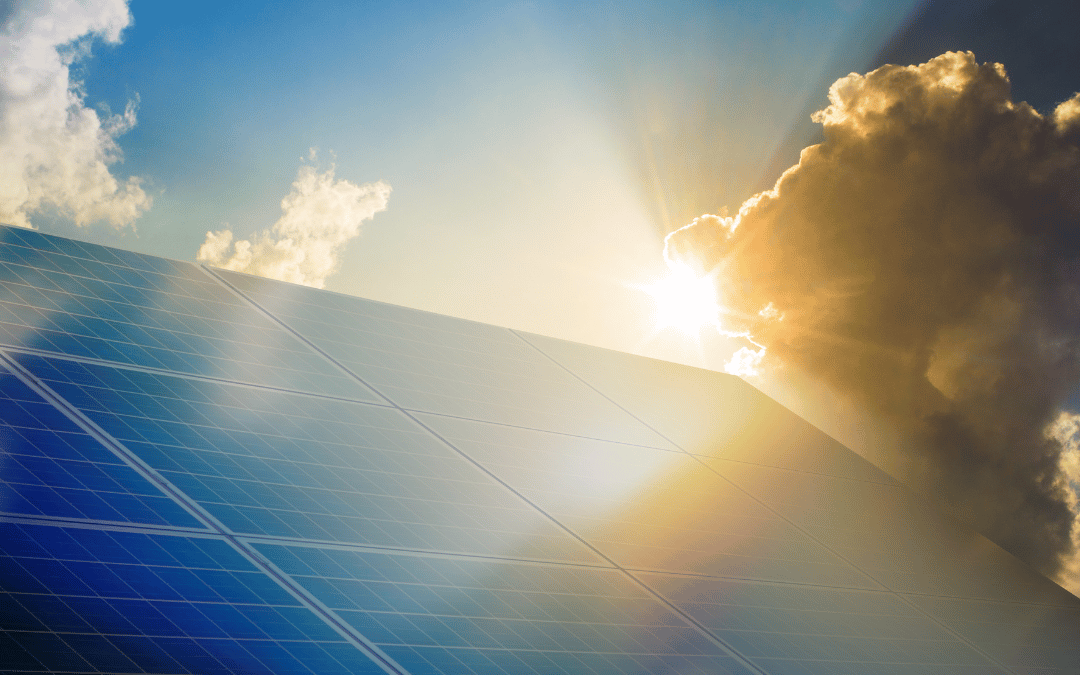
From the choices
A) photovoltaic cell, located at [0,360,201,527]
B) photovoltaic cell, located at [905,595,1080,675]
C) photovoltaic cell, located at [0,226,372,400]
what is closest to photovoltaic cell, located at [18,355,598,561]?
photovoltaic cell, located at [0,360,201,527]

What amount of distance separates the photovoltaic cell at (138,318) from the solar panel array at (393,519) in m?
0.06

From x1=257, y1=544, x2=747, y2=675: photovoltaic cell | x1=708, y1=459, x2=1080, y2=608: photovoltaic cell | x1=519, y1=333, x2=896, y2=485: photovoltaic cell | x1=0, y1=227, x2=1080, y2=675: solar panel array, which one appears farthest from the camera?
x1=519, y1=333, x2=896, y2=485: photovoltaic cell

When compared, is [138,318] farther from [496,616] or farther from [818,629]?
[818,629]

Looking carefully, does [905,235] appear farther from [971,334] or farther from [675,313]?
[675,313]

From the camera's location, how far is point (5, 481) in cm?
852

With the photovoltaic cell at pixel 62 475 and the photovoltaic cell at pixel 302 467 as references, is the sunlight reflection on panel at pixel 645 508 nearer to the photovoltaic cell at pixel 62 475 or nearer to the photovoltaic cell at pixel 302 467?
the photovoltaic cell at pixel 302 467

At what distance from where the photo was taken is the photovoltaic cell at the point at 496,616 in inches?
356

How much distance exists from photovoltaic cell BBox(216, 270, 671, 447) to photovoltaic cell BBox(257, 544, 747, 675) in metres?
5.12

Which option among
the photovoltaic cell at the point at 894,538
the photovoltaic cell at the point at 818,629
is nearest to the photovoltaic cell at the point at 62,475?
the photovoltaic cell at the point at 818,629

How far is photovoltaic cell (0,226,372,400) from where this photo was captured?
12.4 meters

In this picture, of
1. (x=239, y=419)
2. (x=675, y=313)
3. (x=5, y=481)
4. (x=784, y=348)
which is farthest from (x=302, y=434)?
(x=784, y=348)

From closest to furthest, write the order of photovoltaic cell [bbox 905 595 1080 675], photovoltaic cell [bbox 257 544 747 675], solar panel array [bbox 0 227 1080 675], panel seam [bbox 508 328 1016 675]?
solar panel array [bbox 0 227 1080 675]
photovoltaic cell [bbox 257 544 747 675]
panel seam [bbox 508 328 1016 675]
photovoltaic cell [bbox 905 595 1080 675]

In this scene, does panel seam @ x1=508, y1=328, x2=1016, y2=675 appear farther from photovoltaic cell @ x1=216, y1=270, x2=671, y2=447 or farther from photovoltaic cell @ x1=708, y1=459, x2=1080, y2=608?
photovoltaic cell @ x1=216, y1=270, x2=671, y2=447

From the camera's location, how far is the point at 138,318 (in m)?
13.8
